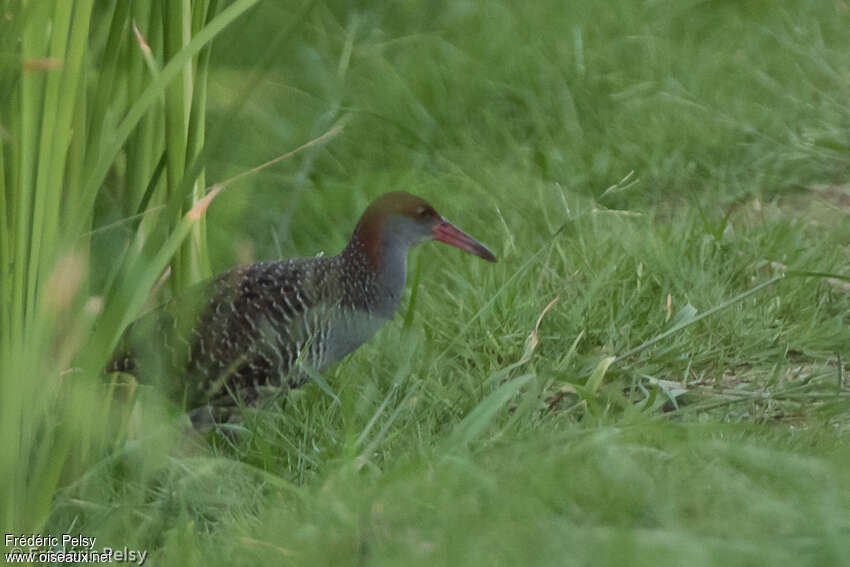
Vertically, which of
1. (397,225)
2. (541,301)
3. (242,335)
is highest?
(397,225)

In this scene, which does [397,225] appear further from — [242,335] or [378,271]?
[242,335]

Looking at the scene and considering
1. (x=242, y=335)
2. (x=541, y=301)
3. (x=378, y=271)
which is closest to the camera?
(x=242, y=335)

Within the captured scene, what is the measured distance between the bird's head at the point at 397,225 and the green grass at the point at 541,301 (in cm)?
9

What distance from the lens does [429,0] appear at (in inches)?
191

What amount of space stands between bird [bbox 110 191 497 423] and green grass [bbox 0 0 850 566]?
97 mm

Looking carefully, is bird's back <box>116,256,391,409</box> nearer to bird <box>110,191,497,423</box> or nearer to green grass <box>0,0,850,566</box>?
bird <box>110,191,497,423</box>

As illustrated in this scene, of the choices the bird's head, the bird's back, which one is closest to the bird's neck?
the bird's head

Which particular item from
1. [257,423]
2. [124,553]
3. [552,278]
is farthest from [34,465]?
[552,278]

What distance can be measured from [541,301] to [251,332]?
83 centimetres

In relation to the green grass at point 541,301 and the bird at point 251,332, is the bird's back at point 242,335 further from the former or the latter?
the green grass at point 541,301

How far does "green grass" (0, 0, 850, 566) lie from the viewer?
1842 mm

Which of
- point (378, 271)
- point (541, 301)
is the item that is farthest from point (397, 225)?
point (541, 301)

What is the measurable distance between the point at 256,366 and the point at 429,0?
2552 millimetres

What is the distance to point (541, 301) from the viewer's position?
3.17m
